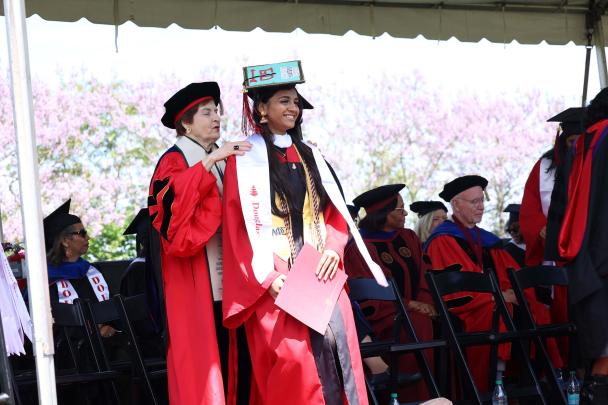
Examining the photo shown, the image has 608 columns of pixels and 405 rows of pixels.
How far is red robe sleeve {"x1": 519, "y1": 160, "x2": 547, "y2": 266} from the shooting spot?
6.25m

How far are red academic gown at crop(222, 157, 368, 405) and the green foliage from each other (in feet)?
34.9

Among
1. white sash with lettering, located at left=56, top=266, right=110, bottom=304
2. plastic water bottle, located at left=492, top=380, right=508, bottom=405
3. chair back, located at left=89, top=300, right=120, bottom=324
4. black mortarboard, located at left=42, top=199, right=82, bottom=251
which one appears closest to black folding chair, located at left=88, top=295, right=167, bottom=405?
chair back, located at left=89, top=300, right=120, bottom=324

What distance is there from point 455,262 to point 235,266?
286cm

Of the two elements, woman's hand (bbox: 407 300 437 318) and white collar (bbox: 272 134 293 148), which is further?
woman's hand (bbox: 407 300 437 318)

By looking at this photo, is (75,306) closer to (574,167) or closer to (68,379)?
(68,379)

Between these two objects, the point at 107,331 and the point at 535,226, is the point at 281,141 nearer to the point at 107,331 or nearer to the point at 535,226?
the point at 535,226

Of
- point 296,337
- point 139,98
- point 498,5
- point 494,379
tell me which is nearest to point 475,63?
point 139,98

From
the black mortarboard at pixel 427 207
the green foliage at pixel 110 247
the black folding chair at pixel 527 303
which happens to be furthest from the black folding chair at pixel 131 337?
the green foliage at pixel 110 247

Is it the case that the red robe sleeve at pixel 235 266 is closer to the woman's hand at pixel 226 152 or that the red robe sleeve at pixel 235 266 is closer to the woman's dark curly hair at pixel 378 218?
the woman's hand at pixel 226 152

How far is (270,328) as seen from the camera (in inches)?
160

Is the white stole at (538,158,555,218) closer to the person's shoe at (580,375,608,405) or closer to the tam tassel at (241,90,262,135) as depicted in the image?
the person's shoe at (580,375,608,405)

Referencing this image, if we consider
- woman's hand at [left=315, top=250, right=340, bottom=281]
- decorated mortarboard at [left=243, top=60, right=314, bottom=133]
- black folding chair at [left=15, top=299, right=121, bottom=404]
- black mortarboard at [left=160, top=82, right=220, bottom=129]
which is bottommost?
black folding chair at [left=15, top=299, right=121, bottom=404]

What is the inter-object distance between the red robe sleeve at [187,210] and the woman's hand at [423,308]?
2543 mm

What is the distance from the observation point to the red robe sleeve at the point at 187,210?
4223mm
